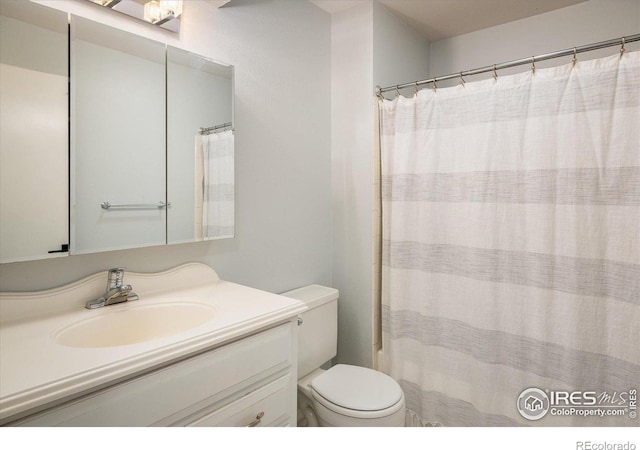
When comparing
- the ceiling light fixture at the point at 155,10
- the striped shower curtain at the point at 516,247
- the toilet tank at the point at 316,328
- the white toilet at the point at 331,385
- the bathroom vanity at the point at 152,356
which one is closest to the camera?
the bathroom vanity at the point at 152,356

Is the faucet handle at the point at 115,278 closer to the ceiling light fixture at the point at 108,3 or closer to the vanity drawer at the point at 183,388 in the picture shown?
the vanity drawer at the point at 183,388

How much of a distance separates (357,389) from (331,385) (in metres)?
0.12

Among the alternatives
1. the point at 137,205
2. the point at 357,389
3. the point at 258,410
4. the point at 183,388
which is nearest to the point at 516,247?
the point at 357,389

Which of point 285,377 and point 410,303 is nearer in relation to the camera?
point 285,377

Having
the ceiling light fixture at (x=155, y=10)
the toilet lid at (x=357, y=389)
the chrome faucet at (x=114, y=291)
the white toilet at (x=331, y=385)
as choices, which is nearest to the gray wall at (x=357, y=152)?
the white toilet at (x=331, y=385)

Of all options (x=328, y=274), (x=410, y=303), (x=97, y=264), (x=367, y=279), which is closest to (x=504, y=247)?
(x=410, y=303)

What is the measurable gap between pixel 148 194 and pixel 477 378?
64.7 inches

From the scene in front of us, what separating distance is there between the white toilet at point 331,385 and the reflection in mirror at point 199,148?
0.63 meters

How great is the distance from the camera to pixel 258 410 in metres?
1.19

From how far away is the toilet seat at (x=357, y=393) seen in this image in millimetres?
1481

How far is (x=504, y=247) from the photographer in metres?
1.62

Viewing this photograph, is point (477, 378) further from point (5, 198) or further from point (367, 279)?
point (5, 198)

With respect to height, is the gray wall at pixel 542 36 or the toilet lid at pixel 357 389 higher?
the gray wall at pixel 542 36
